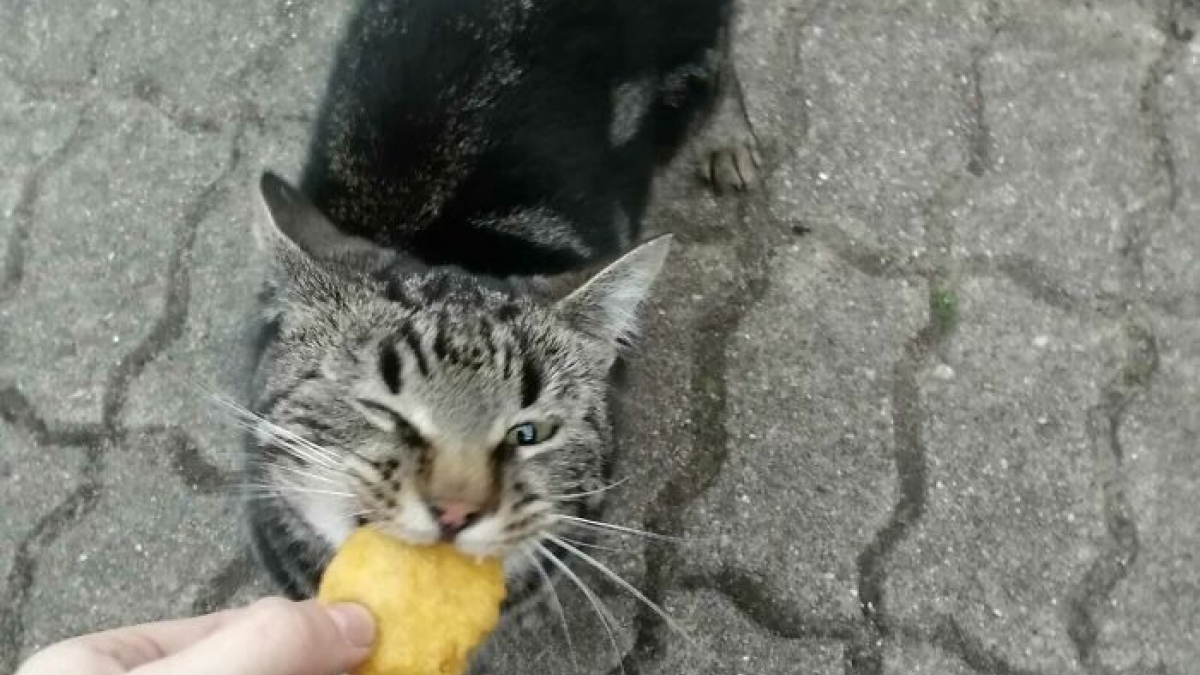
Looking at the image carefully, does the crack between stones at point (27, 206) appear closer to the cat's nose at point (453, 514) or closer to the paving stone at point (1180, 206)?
the cat's nose at point (453, 514)

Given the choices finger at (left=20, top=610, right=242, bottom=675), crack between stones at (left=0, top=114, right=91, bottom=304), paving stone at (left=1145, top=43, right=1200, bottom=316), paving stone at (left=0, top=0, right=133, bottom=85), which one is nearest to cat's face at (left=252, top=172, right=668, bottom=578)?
finger at (left=20, top=610, right=242, bottom=675)

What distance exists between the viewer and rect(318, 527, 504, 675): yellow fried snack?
1.52m

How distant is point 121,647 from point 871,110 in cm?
186

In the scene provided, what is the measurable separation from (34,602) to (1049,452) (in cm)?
192

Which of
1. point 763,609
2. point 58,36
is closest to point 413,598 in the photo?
point 763,609

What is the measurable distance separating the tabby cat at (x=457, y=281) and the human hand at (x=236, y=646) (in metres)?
0.19

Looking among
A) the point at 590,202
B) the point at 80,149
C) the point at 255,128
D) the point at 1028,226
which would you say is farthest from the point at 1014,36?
the point at 80,149

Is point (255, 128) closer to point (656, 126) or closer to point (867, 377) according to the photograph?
point (656, 126)

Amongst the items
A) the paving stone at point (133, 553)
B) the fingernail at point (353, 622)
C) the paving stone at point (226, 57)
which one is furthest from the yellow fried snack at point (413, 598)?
the paving stone at point (226, 57)

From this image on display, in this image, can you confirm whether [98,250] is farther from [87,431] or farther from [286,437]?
[286,437]

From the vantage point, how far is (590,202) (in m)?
2.10

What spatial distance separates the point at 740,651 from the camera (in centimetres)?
223

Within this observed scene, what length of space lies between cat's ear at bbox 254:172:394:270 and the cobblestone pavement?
2.24 ft

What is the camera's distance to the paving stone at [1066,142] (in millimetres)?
2535
